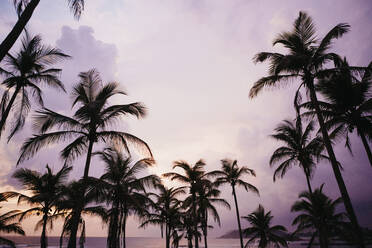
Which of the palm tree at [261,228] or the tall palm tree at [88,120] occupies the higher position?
the tall palm tree at [88,120]

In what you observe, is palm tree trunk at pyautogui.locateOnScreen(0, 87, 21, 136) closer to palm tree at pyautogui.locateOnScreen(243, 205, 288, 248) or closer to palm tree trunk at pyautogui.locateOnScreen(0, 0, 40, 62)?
palm tree trunk at pyautogui.locateOnScreen(0, 0, 40, 62)

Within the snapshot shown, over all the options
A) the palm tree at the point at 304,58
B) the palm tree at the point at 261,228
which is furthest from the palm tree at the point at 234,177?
the palm tree at the point at 304,58

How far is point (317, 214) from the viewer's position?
74.1 ft

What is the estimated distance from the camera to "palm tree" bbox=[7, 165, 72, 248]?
17422mm

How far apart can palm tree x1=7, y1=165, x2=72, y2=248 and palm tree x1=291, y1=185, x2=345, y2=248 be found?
2257 centimetres

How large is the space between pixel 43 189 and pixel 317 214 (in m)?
26.1

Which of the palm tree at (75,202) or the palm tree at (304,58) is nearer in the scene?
the palm tree at (304,58)

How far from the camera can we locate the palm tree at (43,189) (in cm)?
1742

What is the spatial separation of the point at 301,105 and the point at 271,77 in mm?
2498

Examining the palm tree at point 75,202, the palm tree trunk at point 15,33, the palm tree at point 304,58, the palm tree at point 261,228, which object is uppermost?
the palm tree at point 304,58

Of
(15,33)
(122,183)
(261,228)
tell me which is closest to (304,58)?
(15,33)

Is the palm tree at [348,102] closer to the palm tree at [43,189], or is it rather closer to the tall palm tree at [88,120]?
the tall palm tree at [88,120]

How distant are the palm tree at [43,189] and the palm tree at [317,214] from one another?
22566 mm

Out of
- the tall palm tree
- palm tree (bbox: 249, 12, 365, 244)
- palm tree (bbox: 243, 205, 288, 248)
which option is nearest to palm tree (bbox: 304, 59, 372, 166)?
palm tree (bbox: 249, 12, 365, 244)
